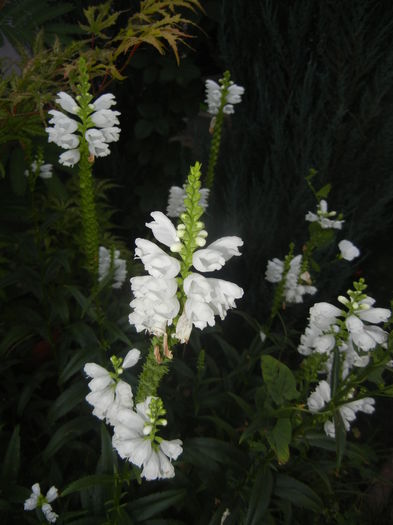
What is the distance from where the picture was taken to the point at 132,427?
3.41 ft

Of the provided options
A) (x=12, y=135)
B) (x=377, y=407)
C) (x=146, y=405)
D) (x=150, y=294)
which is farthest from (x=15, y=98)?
(x=377, y=407)

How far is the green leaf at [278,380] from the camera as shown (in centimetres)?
125

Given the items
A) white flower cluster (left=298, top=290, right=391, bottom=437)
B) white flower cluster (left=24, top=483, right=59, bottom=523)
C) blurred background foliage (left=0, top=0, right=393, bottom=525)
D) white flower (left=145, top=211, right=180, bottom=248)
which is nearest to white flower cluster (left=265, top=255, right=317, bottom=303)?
blurred background foliage (left=0, top=0, right=393, bottom=525)

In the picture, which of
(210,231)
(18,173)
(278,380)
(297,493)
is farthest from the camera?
(210,231)

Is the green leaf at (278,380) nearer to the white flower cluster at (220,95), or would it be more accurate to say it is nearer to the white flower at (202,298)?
the white flower at (202,298)

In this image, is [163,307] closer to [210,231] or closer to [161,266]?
[161,266]

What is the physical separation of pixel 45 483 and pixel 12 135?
1.43m

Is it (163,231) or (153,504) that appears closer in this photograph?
(163,231)

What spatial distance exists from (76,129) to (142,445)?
0.99m

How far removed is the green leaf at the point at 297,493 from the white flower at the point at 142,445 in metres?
0.72

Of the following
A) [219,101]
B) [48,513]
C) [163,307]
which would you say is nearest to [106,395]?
[163,307]

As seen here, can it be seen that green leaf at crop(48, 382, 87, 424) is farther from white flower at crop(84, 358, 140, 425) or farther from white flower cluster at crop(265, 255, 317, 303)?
white flower cluster at crop(265, 255, 317, 303)

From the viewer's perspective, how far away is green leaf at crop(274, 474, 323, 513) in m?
1.54

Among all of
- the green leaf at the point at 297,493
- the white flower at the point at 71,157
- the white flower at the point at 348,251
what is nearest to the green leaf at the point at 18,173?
the white flower at the point at 71,157
